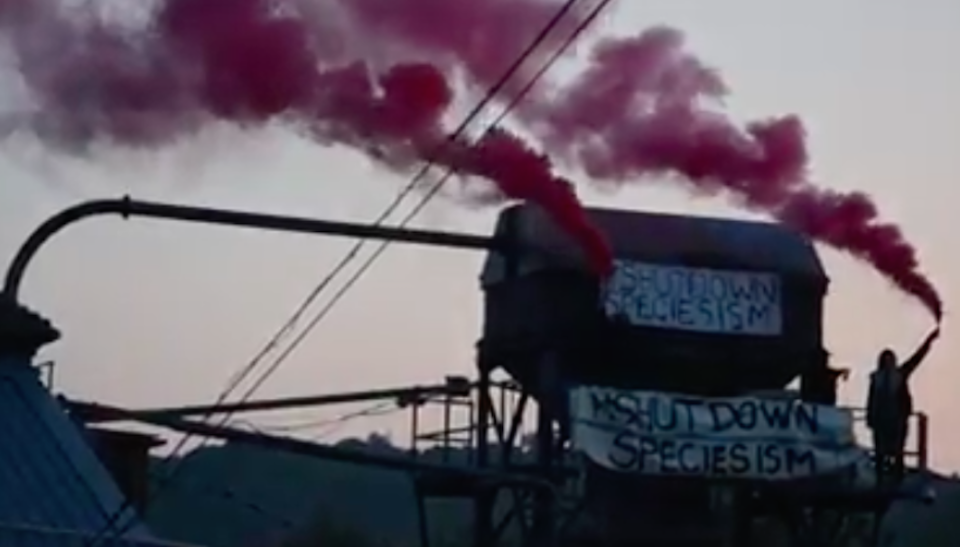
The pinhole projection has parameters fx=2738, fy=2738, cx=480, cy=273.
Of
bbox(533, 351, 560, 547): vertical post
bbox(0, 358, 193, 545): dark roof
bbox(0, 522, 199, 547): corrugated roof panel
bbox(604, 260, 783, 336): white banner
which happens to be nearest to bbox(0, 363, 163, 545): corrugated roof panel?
bbox(0, 358, 193, 545): dark roof

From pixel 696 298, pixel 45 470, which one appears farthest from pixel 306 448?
pixel 696 298

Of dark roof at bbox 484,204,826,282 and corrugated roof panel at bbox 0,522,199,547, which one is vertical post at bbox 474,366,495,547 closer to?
dark roof at bbox 484,204,826,282

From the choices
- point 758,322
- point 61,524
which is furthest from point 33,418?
point 758,322

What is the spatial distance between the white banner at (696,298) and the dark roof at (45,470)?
421 inches

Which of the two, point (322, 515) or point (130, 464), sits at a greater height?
point (322, 515)

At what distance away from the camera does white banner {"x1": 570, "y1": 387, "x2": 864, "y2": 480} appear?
52594 millimetres

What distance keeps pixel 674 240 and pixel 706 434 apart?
3827 mm

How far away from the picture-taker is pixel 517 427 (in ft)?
182

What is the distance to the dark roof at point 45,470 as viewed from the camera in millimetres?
45562

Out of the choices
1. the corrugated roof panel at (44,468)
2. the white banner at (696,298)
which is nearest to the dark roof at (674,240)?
the white banner at (696,298)

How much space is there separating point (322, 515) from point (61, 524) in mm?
87517

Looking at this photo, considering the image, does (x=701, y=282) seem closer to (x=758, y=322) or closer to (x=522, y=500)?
(x=758, y=322)


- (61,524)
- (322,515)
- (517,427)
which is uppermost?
(322,515)

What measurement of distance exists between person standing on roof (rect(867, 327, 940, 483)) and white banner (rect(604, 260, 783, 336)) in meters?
2.83
